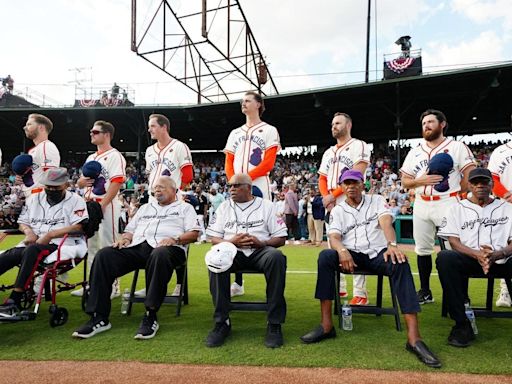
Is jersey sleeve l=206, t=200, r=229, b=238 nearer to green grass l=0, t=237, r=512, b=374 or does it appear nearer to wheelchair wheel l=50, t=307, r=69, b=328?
green grass l=0, t=237, r=512, b=374

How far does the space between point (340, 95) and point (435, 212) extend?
13.6m

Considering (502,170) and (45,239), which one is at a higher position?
(502,170)

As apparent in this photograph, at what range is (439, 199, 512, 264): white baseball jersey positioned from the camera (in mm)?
3236

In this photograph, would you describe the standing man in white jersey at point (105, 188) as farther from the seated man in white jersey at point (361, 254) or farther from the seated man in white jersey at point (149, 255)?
the seated man in white jersey at point (361, 254)

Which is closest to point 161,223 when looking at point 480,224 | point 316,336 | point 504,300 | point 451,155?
point 316,336

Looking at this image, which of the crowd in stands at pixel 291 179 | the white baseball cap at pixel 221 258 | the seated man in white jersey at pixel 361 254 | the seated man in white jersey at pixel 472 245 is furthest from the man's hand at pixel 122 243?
the crowd in stands at pixel 291 179

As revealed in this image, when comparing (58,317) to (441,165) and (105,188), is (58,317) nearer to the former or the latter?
(105,188)

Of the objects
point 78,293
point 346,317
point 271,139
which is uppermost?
point 271,139

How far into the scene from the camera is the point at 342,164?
4211 mm

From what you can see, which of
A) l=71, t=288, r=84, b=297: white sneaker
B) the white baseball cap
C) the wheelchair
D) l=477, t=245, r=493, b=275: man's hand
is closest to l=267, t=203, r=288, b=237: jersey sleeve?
the white baseball cap

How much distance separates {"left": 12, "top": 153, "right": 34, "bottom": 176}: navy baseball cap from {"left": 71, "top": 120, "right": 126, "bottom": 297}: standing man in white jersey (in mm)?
612

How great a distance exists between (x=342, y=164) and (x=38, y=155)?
3.53 metres

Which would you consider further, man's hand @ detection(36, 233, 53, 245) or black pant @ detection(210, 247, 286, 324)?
man's hand @ detection(36, 233, 53, 245)

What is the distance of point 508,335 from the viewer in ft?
10.5
